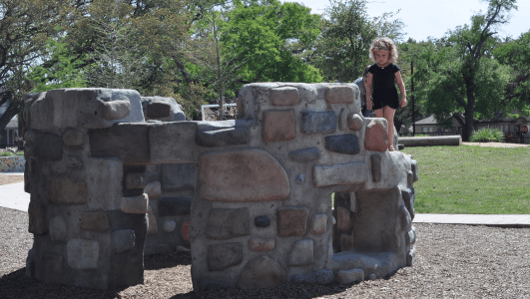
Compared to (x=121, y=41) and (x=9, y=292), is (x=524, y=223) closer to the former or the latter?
(x=9, y=292)

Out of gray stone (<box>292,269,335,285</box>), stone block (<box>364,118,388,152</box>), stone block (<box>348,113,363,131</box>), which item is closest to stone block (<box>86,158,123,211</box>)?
gray stone (<box>292,269,335,285</box>)

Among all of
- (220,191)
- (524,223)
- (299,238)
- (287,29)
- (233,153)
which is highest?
(287,29)

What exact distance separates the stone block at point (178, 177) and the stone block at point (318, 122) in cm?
250

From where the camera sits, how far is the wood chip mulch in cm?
482

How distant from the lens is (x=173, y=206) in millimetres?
7082

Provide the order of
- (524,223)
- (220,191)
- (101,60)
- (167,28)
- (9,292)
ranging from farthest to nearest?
(167,28)
(101,60)
(524,223)
(9,292)
(220,191)

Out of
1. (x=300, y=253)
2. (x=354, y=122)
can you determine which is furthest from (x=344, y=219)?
(x=354, y=122)

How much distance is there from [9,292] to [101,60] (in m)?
23.1

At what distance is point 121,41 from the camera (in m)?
27.8

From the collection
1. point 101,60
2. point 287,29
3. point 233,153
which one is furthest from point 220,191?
point 287,29

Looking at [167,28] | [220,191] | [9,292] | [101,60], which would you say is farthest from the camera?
[167,28]

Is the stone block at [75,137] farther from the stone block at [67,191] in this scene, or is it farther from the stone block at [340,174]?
the stone block at [340,174]

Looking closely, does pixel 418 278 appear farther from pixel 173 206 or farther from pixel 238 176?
pixel 173 206

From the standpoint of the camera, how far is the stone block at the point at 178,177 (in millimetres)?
6977
